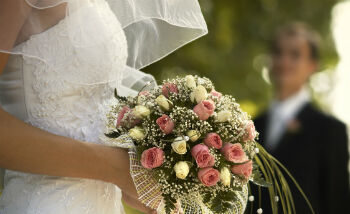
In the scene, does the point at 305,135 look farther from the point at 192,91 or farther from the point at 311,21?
the point at 311,21

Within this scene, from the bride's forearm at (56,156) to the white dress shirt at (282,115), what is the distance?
4.68m

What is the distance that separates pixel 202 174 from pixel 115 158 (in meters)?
0.41

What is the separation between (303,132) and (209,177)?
15.0ft

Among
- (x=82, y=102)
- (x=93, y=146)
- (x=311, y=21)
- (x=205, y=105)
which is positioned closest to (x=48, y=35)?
(x=82, y=102)

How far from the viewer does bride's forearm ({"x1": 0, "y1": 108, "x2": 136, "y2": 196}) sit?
2.73 m

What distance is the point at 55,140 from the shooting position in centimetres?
279

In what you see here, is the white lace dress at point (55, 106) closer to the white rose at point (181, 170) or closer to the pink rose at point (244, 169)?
the white rose at point (181, 170)

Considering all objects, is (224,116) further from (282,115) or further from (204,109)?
(282,115)

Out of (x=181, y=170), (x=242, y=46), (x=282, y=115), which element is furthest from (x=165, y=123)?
(x=242, y=46)

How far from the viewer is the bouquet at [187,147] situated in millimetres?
2756

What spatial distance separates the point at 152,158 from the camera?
2742mm

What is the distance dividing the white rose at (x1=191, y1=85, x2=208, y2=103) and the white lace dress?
1.56 ft

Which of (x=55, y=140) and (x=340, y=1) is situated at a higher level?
(x=55, y=140)

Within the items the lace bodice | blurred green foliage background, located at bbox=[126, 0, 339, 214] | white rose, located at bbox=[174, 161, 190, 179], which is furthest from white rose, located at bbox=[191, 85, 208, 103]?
blurred green foliage background, located at bbox=[126, 0, 339, 214]
